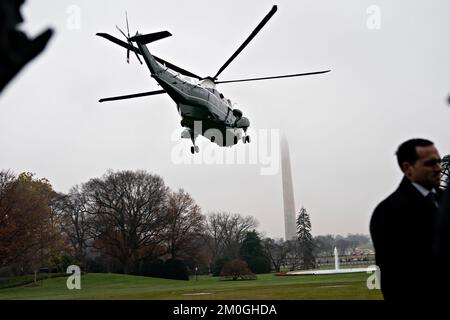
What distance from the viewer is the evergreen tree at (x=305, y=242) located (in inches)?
2571

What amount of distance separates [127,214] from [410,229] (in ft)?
187

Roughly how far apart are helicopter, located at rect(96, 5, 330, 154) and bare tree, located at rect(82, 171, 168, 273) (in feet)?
117

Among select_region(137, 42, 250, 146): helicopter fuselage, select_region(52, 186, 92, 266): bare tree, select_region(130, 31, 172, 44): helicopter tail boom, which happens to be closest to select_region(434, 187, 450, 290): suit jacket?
select_region(130, 31, 172, 44): helicopter tail boom

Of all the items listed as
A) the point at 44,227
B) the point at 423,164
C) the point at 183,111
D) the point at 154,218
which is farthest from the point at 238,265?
the point at 423,164

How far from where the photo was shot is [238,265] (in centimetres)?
4722

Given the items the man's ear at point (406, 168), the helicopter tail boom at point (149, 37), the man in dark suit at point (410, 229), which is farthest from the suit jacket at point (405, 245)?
the helicopter tail boom at point (149, 37)

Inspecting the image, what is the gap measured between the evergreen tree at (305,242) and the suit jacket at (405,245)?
63211 millimetres

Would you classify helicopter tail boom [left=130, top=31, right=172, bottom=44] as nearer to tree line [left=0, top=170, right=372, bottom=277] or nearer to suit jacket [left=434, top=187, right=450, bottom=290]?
suit jacket [left=434, top=187, right=450, bottom=290]

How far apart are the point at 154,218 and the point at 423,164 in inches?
2206

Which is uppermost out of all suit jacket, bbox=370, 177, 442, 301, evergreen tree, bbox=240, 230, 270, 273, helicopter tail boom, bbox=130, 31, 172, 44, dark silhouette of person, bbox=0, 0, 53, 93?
helicopter tail boom, bbox=130, 31, 172, 44

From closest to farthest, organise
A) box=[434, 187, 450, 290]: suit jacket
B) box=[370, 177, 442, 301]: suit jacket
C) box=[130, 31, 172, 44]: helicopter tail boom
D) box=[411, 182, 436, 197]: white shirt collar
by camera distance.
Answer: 1. box=[434, 187, 450, 290]: suit jacket
2. box=[370, 177, 442, 301]: suit jacket
3. box=[411, 182, 436, 197]: white shirt collar
4. box=[130, 31, 172, 44]: helicopter tail boom

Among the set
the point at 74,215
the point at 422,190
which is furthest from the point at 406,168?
the point at 74,215

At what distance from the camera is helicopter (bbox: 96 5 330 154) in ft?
58.5

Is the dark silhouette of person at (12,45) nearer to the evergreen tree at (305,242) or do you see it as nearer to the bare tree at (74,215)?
the bare tree at (74,215)
